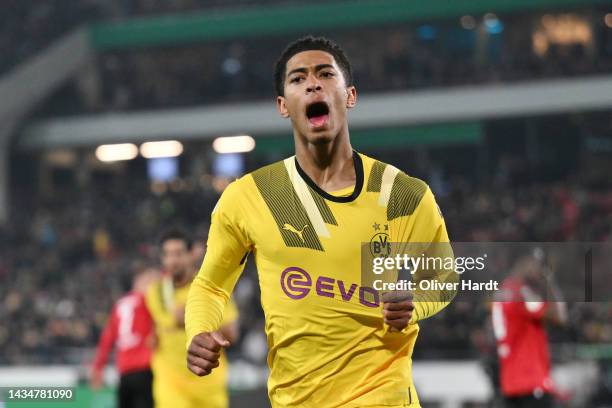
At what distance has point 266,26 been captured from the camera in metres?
31.9

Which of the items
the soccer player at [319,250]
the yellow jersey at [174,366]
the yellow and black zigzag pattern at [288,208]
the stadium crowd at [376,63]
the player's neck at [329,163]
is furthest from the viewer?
the stadium crowd at [376,63]

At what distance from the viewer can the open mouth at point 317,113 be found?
4.07 m

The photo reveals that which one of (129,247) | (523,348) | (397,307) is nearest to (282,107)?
(397,307)

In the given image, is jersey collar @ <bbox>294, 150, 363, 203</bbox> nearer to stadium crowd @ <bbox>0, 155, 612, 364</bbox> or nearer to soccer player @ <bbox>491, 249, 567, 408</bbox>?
soccer player @ <bbox>491, 249, 567, 408</bbox>

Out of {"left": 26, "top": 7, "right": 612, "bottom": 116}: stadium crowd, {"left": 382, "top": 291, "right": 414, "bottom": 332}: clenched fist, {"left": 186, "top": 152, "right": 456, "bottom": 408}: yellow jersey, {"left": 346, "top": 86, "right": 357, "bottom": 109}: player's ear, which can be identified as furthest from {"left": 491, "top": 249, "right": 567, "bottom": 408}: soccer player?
{"left": 26, "top": 7, "right": 612, "bottom": 116}: stadium crowd

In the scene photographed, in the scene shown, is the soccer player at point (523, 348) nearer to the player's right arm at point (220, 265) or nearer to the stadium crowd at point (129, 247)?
the stadium crowd at point (129, 247)

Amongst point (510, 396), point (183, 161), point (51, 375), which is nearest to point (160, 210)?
point (183, 161)

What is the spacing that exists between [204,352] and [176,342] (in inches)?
202

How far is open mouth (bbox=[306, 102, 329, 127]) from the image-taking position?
4070 millimetres

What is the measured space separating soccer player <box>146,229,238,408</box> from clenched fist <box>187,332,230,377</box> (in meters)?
4.46

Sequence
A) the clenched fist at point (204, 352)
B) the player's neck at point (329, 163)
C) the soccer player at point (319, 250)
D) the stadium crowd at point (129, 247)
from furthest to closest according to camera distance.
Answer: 1. the stadium crowd at point (129, 247)
2. the player's neck at point (329, 163)
3. the soccer player at point (319, 250)
4. the clenched fist at point (204, 352)

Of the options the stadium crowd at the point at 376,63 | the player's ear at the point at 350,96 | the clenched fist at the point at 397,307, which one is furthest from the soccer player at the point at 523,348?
the stadium crowd at the point at 376,63

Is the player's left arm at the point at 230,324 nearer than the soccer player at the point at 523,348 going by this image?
Yes

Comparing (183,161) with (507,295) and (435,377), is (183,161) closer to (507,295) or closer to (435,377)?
A: (435,377)
